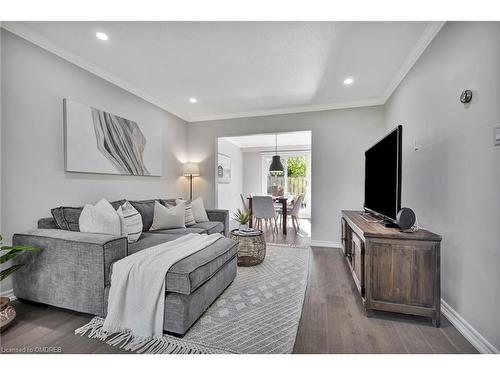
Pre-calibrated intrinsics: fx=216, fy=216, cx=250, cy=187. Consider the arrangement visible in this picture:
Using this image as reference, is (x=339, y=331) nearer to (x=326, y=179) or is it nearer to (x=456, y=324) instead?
(x=456, y=324)

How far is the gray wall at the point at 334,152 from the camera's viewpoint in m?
3.57

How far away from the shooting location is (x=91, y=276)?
1.58 meters

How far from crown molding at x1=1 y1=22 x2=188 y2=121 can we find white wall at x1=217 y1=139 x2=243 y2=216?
2.89 meters

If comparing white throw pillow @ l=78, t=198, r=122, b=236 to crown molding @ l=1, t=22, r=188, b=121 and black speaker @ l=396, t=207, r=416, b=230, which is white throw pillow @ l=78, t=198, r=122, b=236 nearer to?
crown molding @ l=1, t=22, r=188, b=121

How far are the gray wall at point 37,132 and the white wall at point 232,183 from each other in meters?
3.43

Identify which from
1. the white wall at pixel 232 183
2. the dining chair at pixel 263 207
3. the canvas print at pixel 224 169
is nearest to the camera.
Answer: the dining chair at pixel 263 207

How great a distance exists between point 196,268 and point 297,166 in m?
6.16

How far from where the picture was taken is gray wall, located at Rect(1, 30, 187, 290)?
71.9 inches

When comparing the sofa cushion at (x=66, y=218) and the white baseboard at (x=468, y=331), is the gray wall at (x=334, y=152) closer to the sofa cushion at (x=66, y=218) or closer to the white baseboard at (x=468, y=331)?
the white baseboard at (x=468, y=331)

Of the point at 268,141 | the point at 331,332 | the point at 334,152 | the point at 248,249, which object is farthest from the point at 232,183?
the point at 331,332

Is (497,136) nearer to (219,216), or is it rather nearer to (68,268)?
(68,268)

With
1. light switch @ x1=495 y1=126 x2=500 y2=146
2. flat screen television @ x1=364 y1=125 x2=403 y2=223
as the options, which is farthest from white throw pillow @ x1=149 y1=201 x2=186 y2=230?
light switch @ x1=495 y1=126 x2=500 y2=146

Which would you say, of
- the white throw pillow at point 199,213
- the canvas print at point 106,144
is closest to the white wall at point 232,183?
the white throw pillow at point 199,213
